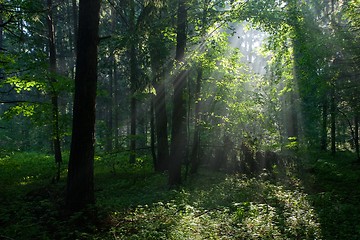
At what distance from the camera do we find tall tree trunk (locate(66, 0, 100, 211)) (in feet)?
23.3

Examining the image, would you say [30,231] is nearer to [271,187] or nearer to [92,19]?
[92,19]

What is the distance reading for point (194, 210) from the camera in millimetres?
8070

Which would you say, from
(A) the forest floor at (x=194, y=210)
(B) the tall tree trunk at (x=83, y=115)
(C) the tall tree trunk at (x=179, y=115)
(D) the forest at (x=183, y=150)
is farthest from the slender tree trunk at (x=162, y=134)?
(B) the tall tree trunk at (x=83, y=115)

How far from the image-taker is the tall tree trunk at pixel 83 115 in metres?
7.10

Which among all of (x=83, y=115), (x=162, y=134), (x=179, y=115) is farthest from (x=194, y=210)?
(x=162, y=134)

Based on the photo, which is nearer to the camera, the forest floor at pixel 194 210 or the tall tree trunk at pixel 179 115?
the forest floor at pixel 194 210

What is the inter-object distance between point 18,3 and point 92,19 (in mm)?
5993

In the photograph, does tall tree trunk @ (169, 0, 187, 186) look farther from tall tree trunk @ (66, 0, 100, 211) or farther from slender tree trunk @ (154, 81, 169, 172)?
tall tree trunk @ (66, 0, 100, 211)

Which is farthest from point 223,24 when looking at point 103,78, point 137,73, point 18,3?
point 103,78

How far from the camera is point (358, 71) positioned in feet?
48.5

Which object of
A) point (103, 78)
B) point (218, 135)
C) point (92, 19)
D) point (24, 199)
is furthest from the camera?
point (103, 78)

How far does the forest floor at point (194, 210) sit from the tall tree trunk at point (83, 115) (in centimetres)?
55

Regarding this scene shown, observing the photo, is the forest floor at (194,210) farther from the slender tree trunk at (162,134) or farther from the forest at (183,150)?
the slender tree trunk at (162,134)

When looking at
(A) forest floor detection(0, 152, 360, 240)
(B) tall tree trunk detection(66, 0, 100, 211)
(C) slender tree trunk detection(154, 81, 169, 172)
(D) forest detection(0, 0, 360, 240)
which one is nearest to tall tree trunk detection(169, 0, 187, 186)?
(D) forest detection(0, 0, 360, 240)
